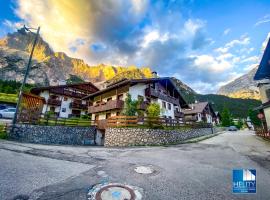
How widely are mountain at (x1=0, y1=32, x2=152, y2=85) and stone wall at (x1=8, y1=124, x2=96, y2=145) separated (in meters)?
16.8

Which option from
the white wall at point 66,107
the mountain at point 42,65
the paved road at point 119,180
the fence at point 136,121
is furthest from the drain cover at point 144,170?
the white wall at point 66,107

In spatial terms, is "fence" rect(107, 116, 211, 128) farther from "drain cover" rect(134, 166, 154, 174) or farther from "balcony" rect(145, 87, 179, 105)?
"drain cover" rect(134, 166, 154, 174)

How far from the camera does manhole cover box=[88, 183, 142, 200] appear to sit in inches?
172

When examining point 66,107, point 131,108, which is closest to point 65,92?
point 66,107

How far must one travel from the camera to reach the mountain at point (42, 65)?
9325 cm

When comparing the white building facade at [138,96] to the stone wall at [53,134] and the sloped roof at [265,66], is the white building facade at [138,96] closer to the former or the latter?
the stone wall at [53,134]

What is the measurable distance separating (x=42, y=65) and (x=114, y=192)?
121417 mm

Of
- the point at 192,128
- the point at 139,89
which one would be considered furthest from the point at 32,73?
the point at 192,128

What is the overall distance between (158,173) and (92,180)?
8.56ft

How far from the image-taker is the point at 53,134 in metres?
20.3

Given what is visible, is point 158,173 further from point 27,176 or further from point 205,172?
point 27,176

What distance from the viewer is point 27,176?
18.0 feet

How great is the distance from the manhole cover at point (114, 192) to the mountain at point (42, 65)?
3014cm

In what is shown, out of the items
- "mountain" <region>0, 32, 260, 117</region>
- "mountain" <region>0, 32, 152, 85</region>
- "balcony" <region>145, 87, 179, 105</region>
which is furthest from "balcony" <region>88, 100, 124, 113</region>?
"mountain" <region>0, 32, 260, 117</region>
